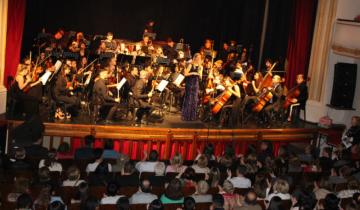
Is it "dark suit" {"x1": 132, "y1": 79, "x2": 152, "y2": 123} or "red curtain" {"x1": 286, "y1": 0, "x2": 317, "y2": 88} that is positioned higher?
"red curtain" {"x1": 286, "y1": 0, "x2": 317, "y2": 88}

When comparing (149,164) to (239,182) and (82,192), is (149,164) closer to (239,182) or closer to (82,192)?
(239,182)

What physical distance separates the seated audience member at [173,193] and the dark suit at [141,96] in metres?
5.11

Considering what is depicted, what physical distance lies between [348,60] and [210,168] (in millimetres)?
6996

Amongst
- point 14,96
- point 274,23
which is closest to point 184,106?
point 14,96

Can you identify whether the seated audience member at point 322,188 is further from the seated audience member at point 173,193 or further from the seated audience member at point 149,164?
the seated audience member at point 149,164

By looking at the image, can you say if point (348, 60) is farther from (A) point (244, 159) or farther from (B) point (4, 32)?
(B) point (4, 32)

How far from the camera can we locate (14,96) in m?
12.6

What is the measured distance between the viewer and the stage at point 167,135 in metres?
12.5

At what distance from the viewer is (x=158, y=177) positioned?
29.9ft

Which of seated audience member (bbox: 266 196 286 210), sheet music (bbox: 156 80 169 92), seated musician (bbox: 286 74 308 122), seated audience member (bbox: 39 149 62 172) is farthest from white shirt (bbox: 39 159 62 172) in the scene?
seated musician (bbox: 286 74 308 122)

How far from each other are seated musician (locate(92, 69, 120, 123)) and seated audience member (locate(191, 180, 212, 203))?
5.01 m

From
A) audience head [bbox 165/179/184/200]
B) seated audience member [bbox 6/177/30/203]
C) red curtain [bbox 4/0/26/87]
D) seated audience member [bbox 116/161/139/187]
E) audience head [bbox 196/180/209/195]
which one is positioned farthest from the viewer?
red curtain [bbox 4/0/26/87]

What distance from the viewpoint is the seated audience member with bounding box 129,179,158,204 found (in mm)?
8180

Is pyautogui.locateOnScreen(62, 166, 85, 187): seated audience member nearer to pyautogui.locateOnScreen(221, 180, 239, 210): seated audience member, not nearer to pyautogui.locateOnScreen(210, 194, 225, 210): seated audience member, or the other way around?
pyautogui.locateOnScreen(210, 194, 225, 210): seated audience member
